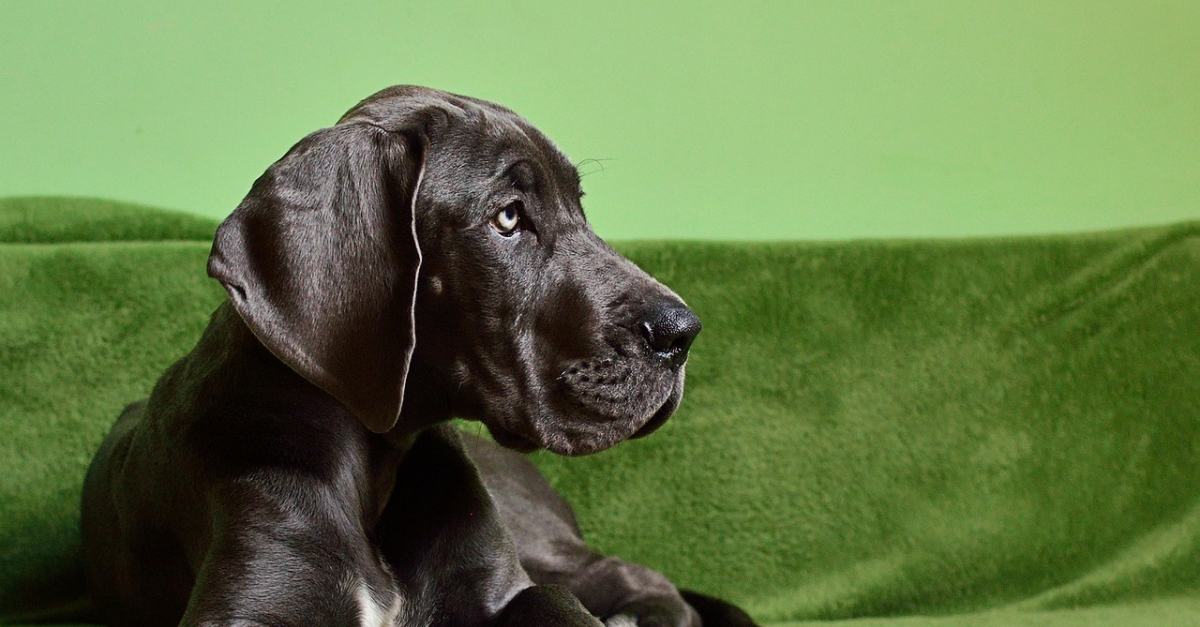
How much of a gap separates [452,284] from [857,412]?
1615 millimetres

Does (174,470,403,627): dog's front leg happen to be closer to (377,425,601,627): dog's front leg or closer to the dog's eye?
(377,425,601,627): dog's front leg

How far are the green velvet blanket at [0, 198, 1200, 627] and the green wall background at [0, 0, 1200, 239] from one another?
12.5 inches

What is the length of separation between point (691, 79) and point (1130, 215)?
1504mm

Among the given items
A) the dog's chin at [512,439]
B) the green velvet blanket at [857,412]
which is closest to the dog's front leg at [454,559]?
the dog's chin at [512,439]

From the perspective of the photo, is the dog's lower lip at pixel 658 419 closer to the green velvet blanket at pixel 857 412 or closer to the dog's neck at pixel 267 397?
the dog's neck at pixel 267 397

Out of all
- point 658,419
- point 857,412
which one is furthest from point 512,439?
point 857,412

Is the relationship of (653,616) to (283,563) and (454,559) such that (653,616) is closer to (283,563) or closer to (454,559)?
(454,559)

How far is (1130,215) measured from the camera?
3.75 metres

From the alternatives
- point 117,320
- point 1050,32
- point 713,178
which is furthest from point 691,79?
point 117,320

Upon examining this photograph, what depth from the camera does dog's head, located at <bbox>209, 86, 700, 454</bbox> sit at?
5.61ft

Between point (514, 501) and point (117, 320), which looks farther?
point (117, 320)

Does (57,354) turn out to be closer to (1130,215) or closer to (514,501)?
(514,501)

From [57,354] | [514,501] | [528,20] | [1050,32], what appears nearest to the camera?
[514,501]

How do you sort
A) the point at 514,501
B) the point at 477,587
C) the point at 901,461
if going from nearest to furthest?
the point at 477,587 < the point at 514,501 < the point at 901,461
